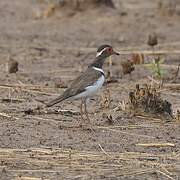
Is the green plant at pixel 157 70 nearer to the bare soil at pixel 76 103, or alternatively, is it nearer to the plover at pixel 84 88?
the bare soil at pixel 76 103

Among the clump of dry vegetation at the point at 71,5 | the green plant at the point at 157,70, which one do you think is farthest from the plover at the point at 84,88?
the clump of dry vegetation at the point at 71,5

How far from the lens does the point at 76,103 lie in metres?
11.0

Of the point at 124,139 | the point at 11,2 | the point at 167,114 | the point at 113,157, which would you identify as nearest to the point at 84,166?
the point at 113,157

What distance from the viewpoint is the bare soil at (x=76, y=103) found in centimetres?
785

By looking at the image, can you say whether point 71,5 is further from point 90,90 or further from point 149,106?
point 90,90

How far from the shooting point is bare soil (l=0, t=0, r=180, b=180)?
785 cm

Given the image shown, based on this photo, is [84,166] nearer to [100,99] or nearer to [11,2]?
[100,99]

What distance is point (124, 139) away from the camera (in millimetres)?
8969

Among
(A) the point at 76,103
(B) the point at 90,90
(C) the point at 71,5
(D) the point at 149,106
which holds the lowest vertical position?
(C) the point at 71,5

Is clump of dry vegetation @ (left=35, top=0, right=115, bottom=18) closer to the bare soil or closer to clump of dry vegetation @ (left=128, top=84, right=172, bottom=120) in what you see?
the bare soil

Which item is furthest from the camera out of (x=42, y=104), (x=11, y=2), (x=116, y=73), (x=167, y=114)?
(x=11, y=2)

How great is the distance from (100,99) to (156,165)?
343cm

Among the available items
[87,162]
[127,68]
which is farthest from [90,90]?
[127,68]

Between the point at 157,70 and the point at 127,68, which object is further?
the point at 127,68
